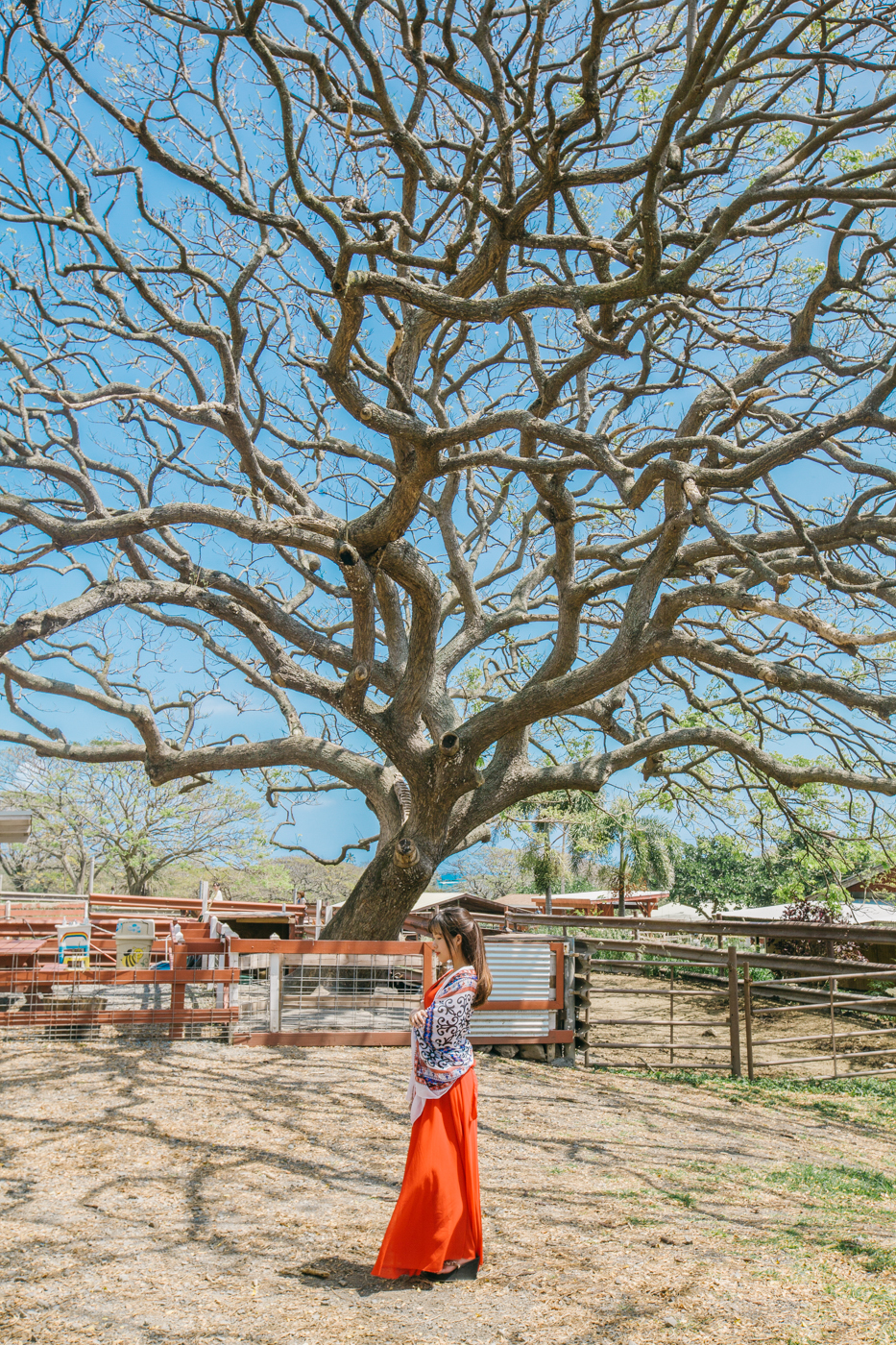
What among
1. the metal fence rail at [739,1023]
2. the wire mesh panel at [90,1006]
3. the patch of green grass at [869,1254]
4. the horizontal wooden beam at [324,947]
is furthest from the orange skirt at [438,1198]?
the metal fence rail at [739,1023]

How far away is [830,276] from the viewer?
8.09 m

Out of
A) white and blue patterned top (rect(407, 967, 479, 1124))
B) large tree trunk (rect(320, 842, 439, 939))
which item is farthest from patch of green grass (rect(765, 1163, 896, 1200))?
large tree trunk (rect(320, 842, 439, 939))

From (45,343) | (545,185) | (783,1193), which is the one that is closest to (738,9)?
(545,185)

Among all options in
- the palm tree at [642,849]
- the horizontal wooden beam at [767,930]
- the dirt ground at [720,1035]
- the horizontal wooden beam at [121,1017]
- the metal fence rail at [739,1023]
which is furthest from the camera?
the palm tree at [642,849]

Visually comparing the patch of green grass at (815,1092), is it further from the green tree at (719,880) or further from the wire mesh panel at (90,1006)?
the green tree at (719,880)

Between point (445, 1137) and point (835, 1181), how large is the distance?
10.9 feet

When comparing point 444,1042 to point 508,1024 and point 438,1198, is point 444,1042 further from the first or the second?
point 508,1024

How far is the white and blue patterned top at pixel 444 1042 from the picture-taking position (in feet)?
12.9

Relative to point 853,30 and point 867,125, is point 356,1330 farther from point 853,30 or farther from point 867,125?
point 853,30

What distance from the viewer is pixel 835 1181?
5.73 meters

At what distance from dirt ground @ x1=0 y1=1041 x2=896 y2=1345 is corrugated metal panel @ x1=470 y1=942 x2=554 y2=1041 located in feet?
2.90

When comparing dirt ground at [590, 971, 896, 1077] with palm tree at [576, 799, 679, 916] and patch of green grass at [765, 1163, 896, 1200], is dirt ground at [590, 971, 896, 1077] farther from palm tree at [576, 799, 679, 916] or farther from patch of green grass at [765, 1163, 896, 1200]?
palm tree at [576, 799, 679, 916]

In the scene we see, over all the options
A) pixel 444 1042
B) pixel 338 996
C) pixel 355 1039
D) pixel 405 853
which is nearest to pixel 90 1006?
pixel 338 996

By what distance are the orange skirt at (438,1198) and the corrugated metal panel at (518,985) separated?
15.5 feet
